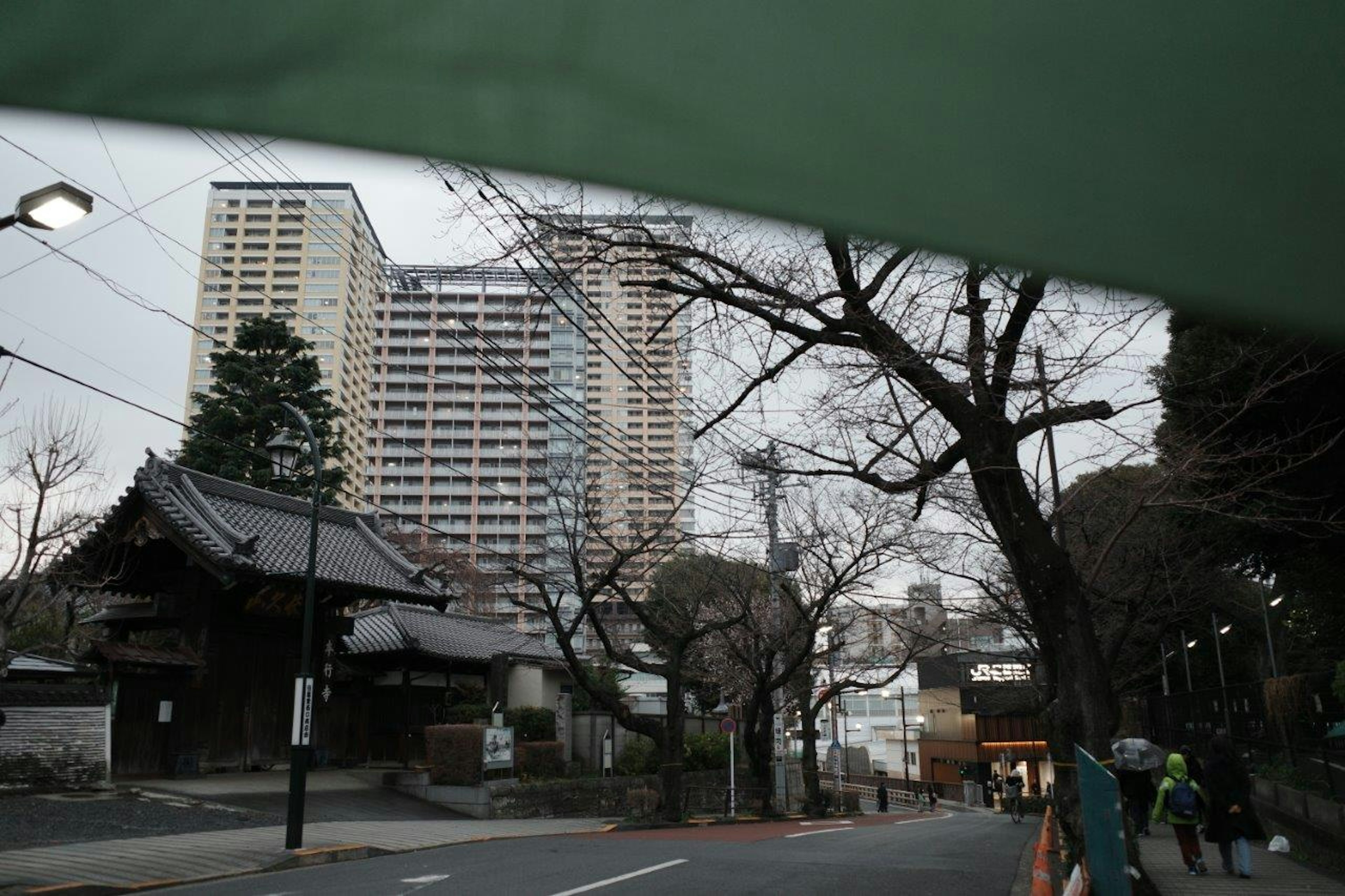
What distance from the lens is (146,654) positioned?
16734 millimetres

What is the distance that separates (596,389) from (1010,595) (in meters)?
47.7

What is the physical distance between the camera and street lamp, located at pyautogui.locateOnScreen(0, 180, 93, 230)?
6.13m

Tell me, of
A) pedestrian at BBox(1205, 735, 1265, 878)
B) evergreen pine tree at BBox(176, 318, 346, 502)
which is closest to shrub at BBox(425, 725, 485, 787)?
evergreen pine tree at BBox(176, 318, 346, 502)

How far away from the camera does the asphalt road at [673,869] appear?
8398mm

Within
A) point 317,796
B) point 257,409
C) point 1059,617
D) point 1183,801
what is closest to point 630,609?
point 317,796

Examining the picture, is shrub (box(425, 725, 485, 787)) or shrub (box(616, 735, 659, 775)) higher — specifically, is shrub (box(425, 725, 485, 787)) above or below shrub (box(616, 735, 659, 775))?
above

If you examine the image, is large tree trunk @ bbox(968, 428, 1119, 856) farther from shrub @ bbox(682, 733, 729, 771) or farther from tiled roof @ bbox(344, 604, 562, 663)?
shrub @ bbox(682, 733, 729, 771)

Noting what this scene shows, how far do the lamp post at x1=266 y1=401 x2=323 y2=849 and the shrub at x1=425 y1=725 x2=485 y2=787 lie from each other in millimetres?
5248

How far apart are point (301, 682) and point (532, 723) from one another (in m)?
12.9

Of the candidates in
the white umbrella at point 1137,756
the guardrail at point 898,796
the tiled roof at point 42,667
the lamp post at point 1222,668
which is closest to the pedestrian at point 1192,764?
the white umbrella at point 1137,756

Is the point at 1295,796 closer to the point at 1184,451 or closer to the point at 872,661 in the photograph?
the point at 1184,451

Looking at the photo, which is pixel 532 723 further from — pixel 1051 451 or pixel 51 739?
pixel 1051 451

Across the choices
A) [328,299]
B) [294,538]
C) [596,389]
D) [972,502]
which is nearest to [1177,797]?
[972,502]

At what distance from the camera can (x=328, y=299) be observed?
74562 mm
